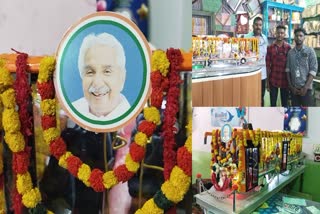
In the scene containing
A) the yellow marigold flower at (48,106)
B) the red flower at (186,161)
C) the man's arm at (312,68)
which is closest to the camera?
the man's arm at (312,68)

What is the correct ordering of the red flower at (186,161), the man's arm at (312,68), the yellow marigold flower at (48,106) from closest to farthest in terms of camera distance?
the man's arm at (312,68) → the red flower at (186,161) → the yellow marigold flower at (48,106)

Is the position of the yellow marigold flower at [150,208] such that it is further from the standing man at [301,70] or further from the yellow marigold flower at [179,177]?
the standing man at [301,70]

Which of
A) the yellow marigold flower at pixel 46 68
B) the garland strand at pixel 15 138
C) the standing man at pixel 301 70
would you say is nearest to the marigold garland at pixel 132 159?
the yellow marigold flower at pixel 46 68

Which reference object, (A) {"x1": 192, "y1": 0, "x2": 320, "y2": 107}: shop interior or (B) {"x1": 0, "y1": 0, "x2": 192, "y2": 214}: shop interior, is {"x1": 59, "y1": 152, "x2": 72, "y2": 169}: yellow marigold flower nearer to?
(B) {"x1": 0, "y1": 0, "x2": 192, "y2": 214}: shop interior

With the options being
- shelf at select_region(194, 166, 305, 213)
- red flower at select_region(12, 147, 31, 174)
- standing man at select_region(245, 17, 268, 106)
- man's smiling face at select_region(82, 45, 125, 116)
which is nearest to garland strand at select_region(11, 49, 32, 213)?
red flower at select_region(12, 147, 31, 174)

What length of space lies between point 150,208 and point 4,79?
681 millimetres

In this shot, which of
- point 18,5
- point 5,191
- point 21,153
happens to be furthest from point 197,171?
point 18,5

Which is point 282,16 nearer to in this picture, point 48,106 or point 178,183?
point 178,183

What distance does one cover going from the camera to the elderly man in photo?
3.79ft

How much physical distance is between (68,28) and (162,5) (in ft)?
1.13

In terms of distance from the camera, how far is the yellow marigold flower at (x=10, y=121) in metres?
1.18

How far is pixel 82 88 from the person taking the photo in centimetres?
118

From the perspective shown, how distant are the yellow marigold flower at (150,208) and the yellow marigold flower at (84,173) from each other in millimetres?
208

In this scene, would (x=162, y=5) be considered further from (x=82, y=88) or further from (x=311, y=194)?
(x=311, y=194)
